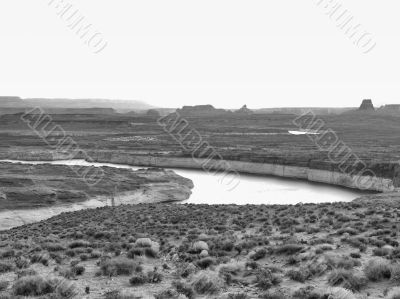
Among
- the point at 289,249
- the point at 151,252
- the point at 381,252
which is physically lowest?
the point at 151,252

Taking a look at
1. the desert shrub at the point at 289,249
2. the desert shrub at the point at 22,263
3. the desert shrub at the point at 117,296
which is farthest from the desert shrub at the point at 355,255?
the desert shrub at the point at 22,263

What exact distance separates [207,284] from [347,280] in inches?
119

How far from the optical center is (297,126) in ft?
465

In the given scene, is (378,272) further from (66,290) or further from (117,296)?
(66,290)

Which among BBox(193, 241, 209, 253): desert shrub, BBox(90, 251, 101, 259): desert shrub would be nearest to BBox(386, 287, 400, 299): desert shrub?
BBox(193, 241, 209, 253): desert shrub

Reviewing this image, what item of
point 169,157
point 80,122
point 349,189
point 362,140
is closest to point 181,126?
point 80,122

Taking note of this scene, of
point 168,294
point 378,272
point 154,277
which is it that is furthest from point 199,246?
point 378,272

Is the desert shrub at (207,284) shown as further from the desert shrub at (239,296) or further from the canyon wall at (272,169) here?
the canyon wall at (272,169)

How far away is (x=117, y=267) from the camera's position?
42.2ft

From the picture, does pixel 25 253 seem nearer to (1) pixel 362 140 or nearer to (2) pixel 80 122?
(1) pixel 362 140

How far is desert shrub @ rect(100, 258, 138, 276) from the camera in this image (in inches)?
501

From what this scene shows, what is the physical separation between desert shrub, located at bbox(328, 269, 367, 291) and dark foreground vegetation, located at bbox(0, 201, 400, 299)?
21mm

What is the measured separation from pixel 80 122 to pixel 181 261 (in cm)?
12870

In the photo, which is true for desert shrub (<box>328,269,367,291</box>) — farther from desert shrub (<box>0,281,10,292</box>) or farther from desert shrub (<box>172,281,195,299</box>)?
desert shrub (<box>0,281,10,292</box>)
